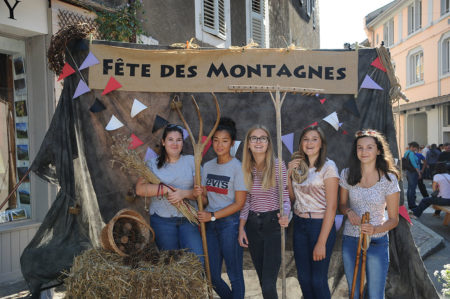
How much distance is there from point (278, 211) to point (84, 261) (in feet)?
4.86

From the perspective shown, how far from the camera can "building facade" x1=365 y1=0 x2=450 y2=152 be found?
17.6 metres

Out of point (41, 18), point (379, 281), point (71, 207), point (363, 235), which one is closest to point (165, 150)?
point (71, 207)

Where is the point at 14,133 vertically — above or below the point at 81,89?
below

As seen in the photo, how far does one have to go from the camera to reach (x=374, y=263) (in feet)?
9.87

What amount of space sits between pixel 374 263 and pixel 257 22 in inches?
302

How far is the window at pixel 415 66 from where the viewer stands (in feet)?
66.1

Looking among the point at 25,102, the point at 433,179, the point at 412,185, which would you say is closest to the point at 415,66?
the point at 412,185

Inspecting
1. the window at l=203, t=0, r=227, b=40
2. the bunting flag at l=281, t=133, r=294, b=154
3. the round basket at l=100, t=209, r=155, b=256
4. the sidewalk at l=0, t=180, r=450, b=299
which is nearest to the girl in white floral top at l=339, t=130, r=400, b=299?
the bunting flag at l=281, t=133, r=294, b=154

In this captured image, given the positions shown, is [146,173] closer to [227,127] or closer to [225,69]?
[227,127]

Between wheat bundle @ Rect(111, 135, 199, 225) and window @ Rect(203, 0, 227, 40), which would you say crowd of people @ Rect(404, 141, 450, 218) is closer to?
window @ Rect(203, 0, 227, 40)

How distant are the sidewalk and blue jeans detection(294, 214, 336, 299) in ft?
7.18

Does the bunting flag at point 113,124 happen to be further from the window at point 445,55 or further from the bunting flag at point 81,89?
the window at point 445,55

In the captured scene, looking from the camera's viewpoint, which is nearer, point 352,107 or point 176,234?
point 176,234

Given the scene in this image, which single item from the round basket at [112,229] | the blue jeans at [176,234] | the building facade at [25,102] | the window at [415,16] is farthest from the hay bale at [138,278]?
the window at [415,16]
